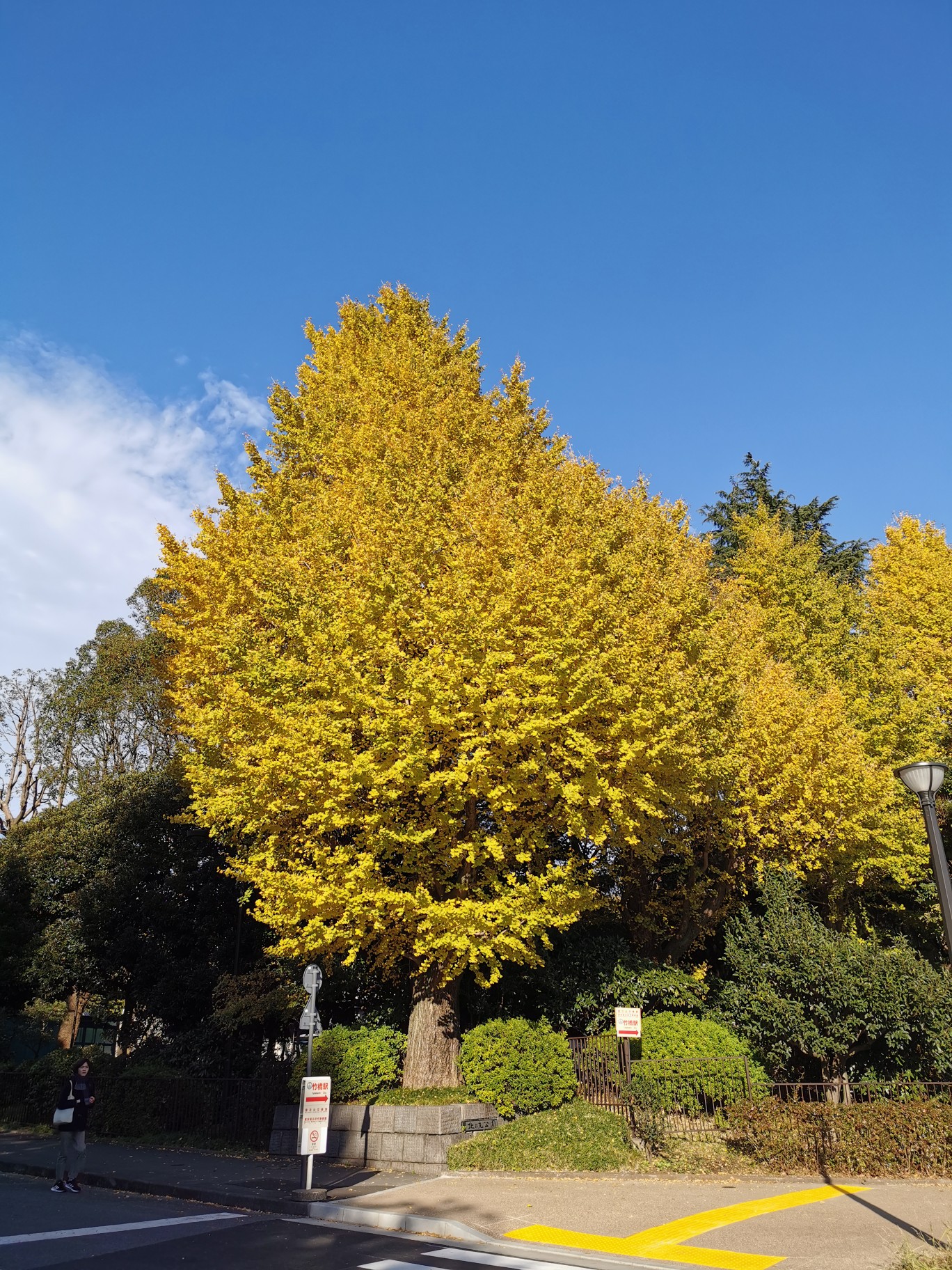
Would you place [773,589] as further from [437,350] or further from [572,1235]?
[572,1235]

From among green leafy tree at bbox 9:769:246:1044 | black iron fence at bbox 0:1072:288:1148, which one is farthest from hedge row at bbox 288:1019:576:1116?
green leafy tree at bbox 9:769:246:1044

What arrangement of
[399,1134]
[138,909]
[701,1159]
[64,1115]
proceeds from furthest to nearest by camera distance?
[138,909]
[399,1134]
[701,1159]
[64,1115]

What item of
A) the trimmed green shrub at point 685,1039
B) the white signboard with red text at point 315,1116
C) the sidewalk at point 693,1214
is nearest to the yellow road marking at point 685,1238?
the sidewalk at point 693,1214

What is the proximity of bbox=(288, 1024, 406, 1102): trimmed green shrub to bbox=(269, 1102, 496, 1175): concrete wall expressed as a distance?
43cm

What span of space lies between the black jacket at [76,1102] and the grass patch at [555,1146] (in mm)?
5043

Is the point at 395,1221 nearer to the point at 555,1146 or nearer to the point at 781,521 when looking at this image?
the point at 555,1146

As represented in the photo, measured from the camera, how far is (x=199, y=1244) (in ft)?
24.1

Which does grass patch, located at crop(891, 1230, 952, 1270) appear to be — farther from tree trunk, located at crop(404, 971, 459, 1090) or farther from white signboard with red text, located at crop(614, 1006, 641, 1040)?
tree trunk, located at crop(404, 971, 459, 1090)

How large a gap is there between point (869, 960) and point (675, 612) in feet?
22.5

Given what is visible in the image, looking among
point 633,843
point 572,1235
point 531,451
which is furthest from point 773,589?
point 572,1235

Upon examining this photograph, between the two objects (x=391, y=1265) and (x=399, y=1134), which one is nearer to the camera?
(x=391, y=1265)

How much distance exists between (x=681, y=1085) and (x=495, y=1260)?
6022mm

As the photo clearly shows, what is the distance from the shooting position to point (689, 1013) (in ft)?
50.2

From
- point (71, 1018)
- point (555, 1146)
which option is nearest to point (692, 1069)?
point (555, 1146)
